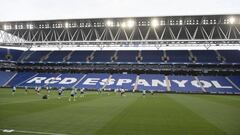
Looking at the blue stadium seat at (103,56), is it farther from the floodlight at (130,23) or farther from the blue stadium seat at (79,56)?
the floodlight at (130,23)

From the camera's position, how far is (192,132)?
1429 cm

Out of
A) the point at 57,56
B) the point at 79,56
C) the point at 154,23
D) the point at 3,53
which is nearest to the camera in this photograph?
the point at 154,23

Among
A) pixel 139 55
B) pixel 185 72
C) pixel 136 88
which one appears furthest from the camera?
pixel 139 55

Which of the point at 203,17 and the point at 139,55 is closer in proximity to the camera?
the point at 203,17

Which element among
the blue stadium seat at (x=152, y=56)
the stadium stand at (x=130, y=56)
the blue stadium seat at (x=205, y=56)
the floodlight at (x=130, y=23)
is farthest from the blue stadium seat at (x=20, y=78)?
the blue stadium seat at (x=205, y=56)

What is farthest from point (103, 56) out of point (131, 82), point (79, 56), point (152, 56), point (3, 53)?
point (3, 53)

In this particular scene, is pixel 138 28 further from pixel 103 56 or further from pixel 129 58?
pixel 103 56

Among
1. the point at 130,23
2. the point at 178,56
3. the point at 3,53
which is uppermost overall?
the point at 130,23

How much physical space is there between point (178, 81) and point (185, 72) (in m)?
8.48

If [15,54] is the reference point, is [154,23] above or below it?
above

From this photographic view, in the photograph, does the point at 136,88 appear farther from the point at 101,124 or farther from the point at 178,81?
the point at 101,124

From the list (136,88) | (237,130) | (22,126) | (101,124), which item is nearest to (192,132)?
(237,130)

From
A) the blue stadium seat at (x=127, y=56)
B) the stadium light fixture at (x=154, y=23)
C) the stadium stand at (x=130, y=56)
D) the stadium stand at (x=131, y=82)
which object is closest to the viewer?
the stadium stand at (x=131, y=82)

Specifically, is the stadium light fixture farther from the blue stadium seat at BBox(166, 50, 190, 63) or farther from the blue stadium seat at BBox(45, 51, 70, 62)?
the blue stadium seat at BBox(45, 51, 70, 62)
